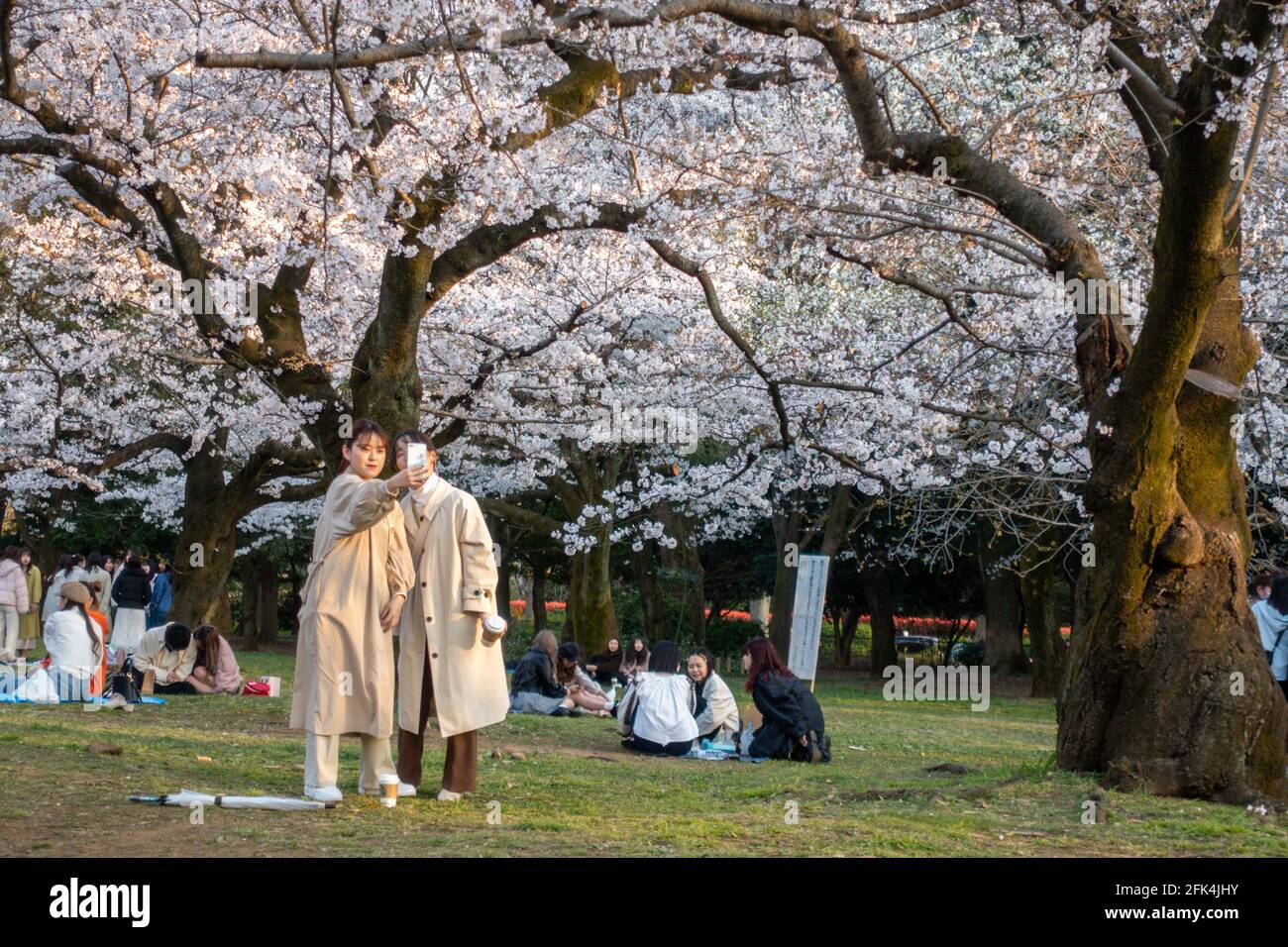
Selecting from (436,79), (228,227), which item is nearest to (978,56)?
(436,79)

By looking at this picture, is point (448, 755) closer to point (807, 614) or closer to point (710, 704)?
point (710, 704)

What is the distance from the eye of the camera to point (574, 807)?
23.7ft

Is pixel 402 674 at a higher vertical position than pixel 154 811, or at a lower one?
higher

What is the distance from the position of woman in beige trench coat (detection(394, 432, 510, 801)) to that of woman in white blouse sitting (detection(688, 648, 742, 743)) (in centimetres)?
451

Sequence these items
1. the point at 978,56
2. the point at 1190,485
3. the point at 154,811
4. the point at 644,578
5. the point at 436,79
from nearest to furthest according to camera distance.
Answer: the point at 154,811 → the point at 1190,485 → the point at 436,79 → the point at 978,56 → the point at 644,578

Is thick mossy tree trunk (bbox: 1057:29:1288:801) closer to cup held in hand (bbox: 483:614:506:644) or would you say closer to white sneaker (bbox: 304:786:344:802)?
cup held in hand (bbox: 483:614:506:644)

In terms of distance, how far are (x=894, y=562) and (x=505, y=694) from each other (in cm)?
2345

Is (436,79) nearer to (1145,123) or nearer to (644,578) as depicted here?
(1145,123)

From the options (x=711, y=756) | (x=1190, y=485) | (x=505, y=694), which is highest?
(x=1190, y=485)

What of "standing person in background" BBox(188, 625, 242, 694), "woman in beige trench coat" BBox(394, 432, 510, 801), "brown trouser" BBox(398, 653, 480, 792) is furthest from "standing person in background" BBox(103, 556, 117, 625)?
"woman in beige trench coat" BBox(394, 432, 510, 801)

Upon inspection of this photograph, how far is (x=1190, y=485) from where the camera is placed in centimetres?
829

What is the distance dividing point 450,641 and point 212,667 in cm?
851

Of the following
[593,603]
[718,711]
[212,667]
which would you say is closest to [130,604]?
[212,667]

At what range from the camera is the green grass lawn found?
5.78 m
